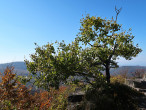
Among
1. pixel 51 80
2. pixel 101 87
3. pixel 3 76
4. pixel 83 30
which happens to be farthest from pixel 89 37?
pixel 3 76

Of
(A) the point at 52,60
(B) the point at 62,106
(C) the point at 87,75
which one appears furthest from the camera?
(C) the point at 87,75

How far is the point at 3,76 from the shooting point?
11906 millimetres

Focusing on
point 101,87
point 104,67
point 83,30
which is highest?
point 83,30

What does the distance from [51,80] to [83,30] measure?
22.1 feet

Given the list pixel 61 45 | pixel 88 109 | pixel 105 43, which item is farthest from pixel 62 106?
pixel 105 43

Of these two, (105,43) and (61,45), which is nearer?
(61,45)

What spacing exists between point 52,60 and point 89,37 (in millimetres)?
5555

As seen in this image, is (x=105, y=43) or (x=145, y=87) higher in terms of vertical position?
(x=105, y=43)

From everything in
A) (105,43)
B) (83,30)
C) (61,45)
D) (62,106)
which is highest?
(83,30)

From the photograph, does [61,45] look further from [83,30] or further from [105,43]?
[105,43]

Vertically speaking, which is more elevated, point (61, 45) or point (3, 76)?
point (61, 45)

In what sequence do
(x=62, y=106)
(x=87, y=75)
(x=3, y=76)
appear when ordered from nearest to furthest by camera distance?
1. (x=62, y=106)
2. (x=87, y=75)
3. (x=3, y=76)

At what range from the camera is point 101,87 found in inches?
438

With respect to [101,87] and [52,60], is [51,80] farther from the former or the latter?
[101,87]
